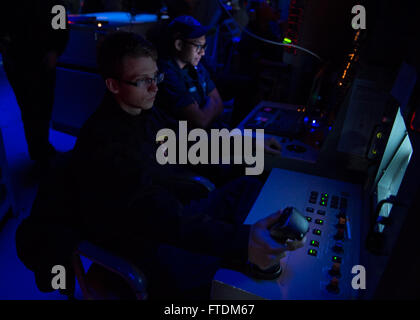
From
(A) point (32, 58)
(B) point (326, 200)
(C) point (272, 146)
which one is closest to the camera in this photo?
(B) point (326, 200)

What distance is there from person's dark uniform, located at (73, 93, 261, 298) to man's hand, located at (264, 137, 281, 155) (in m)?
0.67

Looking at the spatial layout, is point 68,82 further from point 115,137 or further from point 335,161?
point 335,161

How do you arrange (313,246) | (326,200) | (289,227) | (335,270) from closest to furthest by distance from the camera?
(289,227) → (335,270) → (313,246) → (326,200)

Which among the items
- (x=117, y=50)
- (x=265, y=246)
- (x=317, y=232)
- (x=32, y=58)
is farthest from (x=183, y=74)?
(x=265, y=246)

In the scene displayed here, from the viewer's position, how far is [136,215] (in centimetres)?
110

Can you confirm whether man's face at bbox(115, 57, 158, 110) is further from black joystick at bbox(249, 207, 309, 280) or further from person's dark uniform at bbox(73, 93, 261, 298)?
black joystick at bbox(249, 207, 309, 280)

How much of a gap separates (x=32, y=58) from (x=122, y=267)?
86.9 inches

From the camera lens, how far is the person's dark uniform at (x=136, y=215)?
107 cm

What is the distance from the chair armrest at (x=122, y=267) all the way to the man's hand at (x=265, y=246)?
1.22 feet

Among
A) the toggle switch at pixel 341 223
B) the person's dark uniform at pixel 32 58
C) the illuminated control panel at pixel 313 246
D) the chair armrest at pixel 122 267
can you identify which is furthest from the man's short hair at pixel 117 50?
the person's dark uniform at pixel 32 58

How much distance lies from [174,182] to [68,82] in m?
2.34

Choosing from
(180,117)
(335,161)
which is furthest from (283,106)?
(335,161)

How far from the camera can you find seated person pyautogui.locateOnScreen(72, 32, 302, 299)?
41.4 inches

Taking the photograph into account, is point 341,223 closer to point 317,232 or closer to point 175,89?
point 317,232
